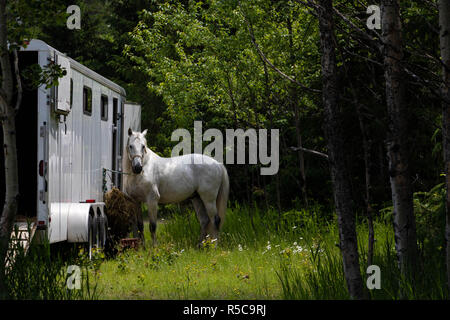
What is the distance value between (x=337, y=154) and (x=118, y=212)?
6.86m

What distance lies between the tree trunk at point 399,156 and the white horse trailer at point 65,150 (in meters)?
3.67

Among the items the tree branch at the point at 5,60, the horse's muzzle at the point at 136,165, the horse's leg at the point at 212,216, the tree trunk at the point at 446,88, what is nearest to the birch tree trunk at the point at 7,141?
the tree branch at the point at 5,60

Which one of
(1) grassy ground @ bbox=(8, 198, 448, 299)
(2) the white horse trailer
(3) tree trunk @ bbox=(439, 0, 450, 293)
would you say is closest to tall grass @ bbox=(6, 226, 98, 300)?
(1) grassy ground @ bbox=(8, 198, 448, 299)

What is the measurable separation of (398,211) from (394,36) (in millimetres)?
Result: 1424

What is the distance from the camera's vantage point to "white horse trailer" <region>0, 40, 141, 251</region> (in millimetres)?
8250

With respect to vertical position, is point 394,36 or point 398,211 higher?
point 394,36

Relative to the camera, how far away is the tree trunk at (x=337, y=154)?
4.96 metres

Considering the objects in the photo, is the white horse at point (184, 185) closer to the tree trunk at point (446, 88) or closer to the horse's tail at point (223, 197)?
the horse's tail at point (223, 197)

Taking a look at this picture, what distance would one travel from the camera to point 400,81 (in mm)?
5480

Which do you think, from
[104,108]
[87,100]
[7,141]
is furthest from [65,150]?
[7,141]

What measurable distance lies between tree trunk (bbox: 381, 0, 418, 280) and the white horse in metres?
6.63

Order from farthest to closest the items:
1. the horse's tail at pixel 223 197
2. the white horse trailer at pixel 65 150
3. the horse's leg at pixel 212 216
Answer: the horse's tail at pixel 223 197
the horse's leg at pixel 212 216
the white horse trailer at pixel 65 150
